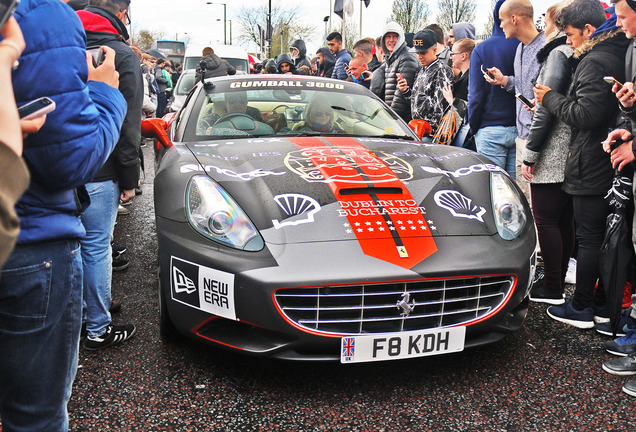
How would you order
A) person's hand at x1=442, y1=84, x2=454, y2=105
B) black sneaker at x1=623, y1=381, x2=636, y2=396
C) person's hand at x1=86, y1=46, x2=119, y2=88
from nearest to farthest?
person's hand at x1=86, y1=46, x2=119, y2=88 → black sneaker at x1=623, y1=381, x2=636, y2=396 → person's hand at x1=442, y1=84, x2=454, y2=105

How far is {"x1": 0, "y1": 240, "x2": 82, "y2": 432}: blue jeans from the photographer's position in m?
1.30

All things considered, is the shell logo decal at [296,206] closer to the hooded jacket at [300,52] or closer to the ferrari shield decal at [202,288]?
the ferrari shield decal at [202,288]

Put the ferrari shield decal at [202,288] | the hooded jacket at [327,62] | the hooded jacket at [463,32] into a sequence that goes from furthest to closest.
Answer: the hooded jacket at [327,62] < the hooded jacket at [463,32] < the ferrari shield decal at [202,288]

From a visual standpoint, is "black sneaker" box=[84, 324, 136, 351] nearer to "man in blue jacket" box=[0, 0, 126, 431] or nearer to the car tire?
the car tire

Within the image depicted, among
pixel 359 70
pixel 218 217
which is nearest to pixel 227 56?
pixel 359 70

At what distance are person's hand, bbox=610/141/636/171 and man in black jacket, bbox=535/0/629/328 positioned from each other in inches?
8.8

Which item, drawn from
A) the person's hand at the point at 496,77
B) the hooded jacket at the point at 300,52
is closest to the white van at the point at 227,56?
the hooded jacket at the point at 300,52

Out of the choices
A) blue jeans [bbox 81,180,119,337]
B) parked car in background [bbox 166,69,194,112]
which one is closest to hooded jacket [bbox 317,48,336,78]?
parked car in background [bbox 166,69,194,112]

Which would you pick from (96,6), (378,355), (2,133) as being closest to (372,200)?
(378,355)

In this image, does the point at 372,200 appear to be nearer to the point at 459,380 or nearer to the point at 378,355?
the point at 378,355

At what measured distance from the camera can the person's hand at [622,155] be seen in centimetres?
279

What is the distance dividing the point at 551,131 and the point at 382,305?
188 cm

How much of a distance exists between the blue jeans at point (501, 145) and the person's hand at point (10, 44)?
3.76m

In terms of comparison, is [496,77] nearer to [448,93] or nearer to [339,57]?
[448,93]
